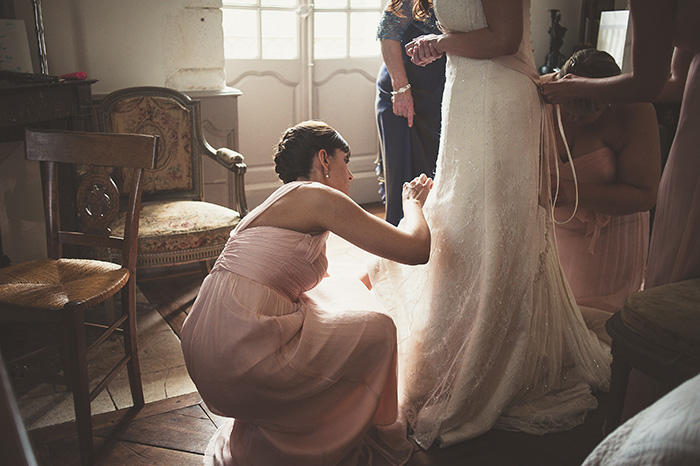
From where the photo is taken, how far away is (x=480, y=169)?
1894mm

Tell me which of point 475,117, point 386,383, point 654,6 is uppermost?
point 654,6

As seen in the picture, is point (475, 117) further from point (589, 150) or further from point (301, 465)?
point (301, 465)

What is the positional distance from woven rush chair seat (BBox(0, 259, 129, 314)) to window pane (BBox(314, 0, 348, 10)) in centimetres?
292

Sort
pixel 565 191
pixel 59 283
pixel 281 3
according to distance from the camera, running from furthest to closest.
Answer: pixel 281 3 < pixel 565 191 < pixel 59 283

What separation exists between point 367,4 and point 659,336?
12.3 feet

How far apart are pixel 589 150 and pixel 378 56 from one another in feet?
8.54

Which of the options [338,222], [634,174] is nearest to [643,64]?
[634,174]

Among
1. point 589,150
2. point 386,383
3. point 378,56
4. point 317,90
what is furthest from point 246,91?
point 386,383

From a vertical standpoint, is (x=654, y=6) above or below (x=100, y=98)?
above

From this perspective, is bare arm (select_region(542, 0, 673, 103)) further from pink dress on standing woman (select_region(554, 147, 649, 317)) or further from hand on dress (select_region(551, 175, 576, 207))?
pink dress on standing woman (select_region(554, 147, 649, 317))

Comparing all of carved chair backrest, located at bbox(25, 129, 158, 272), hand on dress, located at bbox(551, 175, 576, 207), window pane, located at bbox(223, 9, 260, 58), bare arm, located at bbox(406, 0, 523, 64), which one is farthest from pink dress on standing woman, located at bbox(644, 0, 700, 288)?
window pane, located at bbox(223, 9, 260, 58)

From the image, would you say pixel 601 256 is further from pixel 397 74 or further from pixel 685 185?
pixel 397 74

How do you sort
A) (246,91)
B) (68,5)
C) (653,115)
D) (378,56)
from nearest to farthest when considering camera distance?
1. (653,115)
2. (68,5)
3. (246,91)
4. (378,56)

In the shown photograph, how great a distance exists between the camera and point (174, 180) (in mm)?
3150
